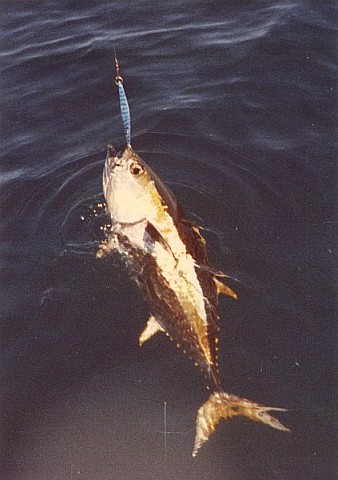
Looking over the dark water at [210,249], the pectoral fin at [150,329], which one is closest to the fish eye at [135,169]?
the dark water at [210,249]

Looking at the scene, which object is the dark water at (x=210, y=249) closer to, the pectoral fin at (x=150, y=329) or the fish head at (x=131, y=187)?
the pectoral fin at (x=150, y=329)

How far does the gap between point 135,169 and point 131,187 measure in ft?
0.65

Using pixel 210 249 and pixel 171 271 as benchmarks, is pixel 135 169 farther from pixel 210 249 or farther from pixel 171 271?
pixel 210 249

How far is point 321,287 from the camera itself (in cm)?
638

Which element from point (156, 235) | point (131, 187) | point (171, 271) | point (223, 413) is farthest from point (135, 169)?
point (223, 413)

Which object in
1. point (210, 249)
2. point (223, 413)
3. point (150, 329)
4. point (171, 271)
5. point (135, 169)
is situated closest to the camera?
point (223, 413)

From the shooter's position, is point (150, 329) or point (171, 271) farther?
point (150, 329)

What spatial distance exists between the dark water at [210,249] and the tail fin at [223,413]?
108mm

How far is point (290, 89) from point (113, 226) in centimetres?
501

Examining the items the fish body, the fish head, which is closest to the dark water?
the fish body

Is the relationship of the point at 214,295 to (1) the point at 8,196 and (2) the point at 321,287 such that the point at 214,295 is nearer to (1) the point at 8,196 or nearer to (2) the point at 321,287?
(2) the point at 321,287

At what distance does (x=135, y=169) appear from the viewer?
19.6 ft

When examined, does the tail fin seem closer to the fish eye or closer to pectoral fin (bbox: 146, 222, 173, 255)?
pectoral fin (bbox: 146, 222, 173, 255)

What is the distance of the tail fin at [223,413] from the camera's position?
17.3 feet
